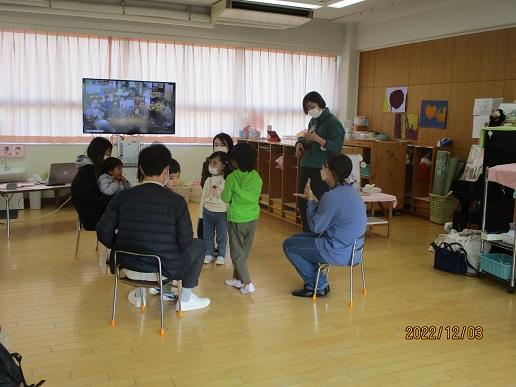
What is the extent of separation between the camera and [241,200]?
3906mm

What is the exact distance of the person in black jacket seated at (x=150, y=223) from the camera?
306cm

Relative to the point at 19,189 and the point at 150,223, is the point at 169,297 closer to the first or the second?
the point at 150,223

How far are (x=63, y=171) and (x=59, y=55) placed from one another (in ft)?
6.36

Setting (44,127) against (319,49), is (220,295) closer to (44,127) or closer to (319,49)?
(44,127)

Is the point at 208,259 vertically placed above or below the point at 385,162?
below

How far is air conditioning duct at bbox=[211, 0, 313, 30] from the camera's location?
664 cm

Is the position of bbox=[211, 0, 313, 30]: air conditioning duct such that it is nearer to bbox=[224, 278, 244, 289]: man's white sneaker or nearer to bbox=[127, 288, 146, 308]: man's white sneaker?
bbox=[224, 278, 244, 289]: man's white sneaker

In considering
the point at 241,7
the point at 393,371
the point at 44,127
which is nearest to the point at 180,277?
the point at 393,371

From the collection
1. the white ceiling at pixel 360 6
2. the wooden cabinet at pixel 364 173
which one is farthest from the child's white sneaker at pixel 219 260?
the white ceiling at pixel 360 6

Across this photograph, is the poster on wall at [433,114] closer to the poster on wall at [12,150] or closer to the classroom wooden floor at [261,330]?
the classroom wooden floor at [261,330]

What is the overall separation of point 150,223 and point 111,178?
156cm

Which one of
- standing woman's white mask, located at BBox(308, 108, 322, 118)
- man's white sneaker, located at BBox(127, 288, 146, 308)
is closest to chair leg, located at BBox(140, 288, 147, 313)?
man's white sneaker, located at BBox(127, 288, 146, 308)

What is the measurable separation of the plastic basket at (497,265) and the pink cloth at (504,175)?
67cm
